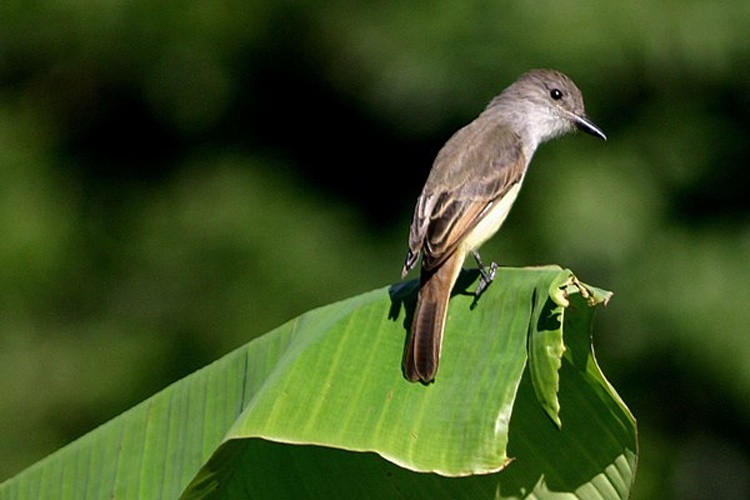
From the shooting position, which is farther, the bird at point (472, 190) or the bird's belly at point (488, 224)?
the bird's belly at point (488, 224)

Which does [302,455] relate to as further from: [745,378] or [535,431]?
[745,378]

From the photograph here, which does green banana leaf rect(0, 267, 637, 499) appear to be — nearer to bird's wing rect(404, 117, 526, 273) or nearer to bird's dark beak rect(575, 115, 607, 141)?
bird's wing rect(404, 117, 526, 273)

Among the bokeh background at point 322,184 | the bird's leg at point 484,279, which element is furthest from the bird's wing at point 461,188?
the bokeh background at point 322,184

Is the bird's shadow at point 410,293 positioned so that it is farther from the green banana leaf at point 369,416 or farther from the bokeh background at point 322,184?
the bokeh background at point 322,184

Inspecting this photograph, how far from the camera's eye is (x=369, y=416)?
405cm

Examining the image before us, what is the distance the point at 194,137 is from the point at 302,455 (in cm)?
680

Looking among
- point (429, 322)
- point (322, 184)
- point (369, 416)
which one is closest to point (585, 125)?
point (429, 322)

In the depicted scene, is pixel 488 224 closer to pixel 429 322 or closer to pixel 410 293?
pixel 410 293

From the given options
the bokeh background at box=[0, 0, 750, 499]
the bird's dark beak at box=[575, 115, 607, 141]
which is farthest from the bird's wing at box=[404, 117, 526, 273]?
the bokeh background at box=[0, 0, 750, 499]

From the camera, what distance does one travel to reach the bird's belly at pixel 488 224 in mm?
5375

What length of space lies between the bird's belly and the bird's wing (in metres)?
0.03

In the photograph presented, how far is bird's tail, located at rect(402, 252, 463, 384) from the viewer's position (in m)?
4.17

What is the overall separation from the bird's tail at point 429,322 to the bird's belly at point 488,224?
295 mm

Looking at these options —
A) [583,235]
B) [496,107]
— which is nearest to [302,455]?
[496,107]
